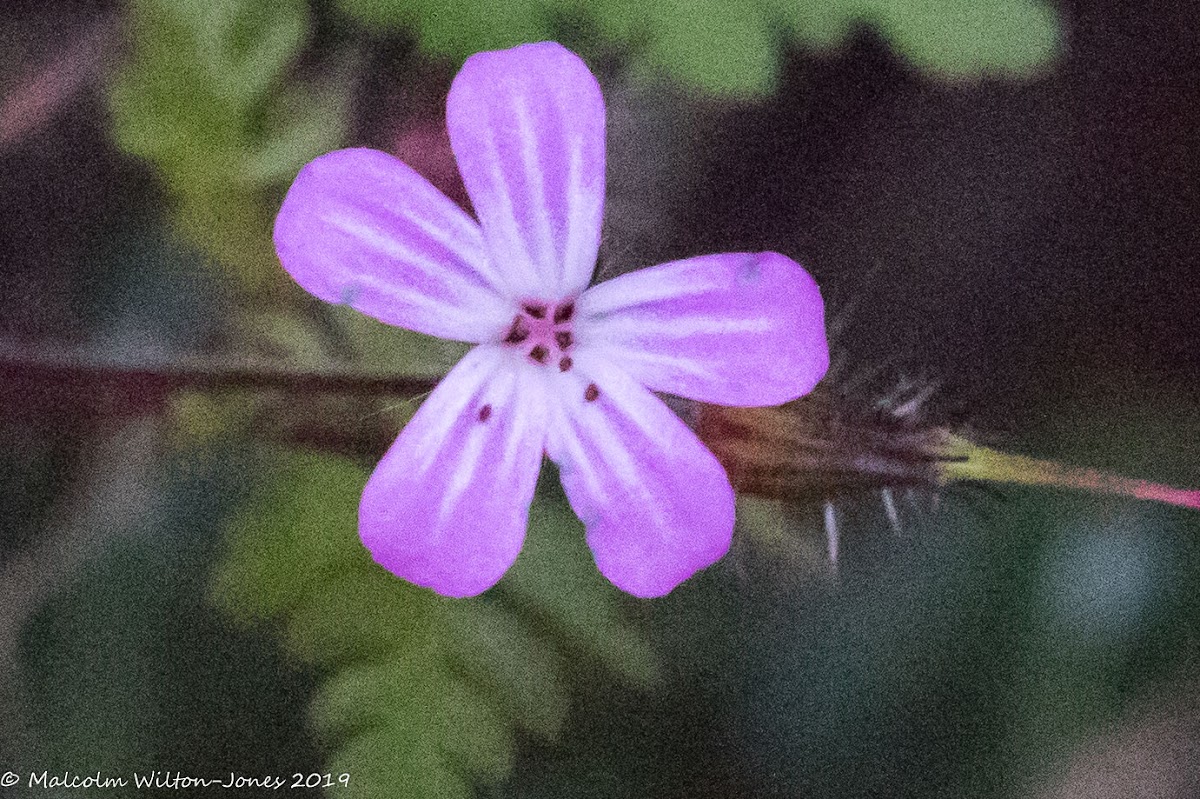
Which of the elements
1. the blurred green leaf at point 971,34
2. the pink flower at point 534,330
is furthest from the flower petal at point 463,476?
the blurred green leaf at point 971,34

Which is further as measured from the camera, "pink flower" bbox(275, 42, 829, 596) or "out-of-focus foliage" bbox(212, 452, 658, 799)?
"out-of-focus foliage" bbox(212, 452, 658, 799)

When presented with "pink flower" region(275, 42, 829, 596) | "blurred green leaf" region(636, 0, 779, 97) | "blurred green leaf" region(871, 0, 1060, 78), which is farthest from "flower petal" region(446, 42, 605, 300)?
"blurred green leaf" region(871, 0, 1060, 78)

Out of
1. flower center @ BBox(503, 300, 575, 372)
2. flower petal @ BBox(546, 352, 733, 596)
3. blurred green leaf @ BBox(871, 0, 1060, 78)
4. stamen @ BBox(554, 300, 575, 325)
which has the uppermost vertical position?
blurred green leaf @ BBox(871, 0, 1060, 78)

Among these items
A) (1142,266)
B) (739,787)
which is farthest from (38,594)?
(1142,266)

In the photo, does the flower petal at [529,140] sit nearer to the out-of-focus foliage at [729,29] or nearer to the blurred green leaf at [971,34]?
the out-of-focus foliage at [729,29]

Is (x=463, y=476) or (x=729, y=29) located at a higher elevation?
(x=729, y=29)

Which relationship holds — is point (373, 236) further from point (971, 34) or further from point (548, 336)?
point (971, 34)

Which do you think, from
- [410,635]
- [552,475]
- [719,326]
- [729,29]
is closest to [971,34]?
[729,29]

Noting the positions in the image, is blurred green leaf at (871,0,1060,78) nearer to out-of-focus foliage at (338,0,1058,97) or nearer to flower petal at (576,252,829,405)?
out-of-focus foliage at (338,0,1058,97)
